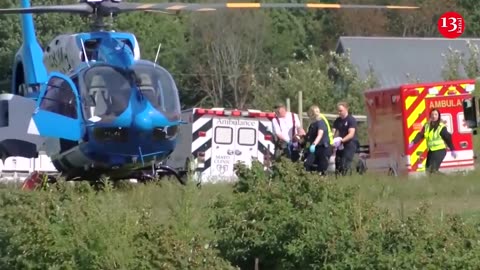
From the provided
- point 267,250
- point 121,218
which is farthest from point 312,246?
point 121,218

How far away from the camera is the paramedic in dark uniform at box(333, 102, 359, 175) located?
20.3 metres

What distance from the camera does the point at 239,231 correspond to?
9.26m

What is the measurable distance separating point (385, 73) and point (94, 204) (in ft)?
197

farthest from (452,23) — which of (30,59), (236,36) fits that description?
(30,59)

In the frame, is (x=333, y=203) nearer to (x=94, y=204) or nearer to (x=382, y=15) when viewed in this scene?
(x=94, y=204)

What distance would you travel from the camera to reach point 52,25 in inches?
2306

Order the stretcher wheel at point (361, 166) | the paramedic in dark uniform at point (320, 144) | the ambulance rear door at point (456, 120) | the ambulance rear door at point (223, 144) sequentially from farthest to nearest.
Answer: the ambulance rear door at point (223, 144)
the ambulance rear door at point (456, 120)
the stretcher wheel at point (361, 166)
the paramedic in dark uniform at point (320, 144)

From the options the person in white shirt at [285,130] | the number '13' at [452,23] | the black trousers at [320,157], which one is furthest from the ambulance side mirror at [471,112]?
the number '13' at [452,23]

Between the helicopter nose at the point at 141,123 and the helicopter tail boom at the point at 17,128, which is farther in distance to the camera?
the helicopter tail boom at the point at 17,128

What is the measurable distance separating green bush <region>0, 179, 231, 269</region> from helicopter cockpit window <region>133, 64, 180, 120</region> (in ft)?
26.7

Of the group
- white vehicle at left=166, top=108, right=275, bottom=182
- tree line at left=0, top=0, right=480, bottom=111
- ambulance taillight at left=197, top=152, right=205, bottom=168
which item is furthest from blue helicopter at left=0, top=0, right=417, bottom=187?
tree line at left=0, top=0, right=480, bottom=111

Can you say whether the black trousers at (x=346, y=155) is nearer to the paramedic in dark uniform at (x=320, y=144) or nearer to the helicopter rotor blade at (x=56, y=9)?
the paramedic in dark uniform at (x=320, y=144)

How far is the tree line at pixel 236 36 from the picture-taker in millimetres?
59844

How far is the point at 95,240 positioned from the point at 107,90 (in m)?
8.77
